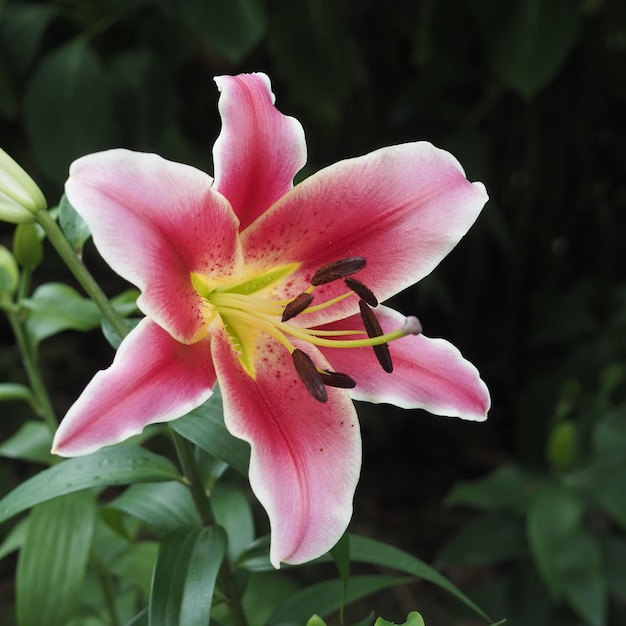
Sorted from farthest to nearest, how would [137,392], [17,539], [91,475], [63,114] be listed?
[63,114] < [17,539] < [91,475] < [137,392]

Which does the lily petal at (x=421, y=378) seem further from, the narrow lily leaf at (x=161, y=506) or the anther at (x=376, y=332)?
the narrow lily leaf at (x=161, y=506)

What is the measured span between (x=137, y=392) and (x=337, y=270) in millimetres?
124

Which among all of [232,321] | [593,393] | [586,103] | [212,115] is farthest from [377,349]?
[586,103]

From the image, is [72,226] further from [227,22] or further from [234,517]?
[227,22]

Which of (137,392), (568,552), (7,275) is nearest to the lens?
(137,392)

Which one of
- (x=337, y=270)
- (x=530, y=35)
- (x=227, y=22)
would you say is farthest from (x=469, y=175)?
(x=337, y=270)

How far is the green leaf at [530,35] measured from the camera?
1334 mm

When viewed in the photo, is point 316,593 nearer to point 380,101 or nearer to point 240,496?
point 240,496

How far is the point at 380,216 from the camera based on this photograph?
0.45 metres

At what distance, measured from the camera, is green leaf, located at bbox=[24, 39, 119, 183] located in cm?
131

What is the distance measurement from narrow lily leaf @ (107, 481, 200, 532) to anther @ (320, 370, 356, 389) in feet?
0.55

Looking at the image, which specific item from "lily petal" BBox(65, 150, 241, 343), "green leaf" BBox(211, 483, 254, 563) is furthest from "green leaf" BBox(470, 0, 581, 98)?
"lily petal" BBox(65, 150, 241, 343)

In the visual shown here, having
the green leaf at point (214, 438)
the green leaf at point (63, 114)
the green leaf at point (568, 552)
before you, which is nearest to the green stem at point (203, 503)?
the green leaf at point (214, 438)

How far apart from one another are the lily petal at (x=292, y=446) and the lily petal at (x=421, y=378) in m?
0.02
